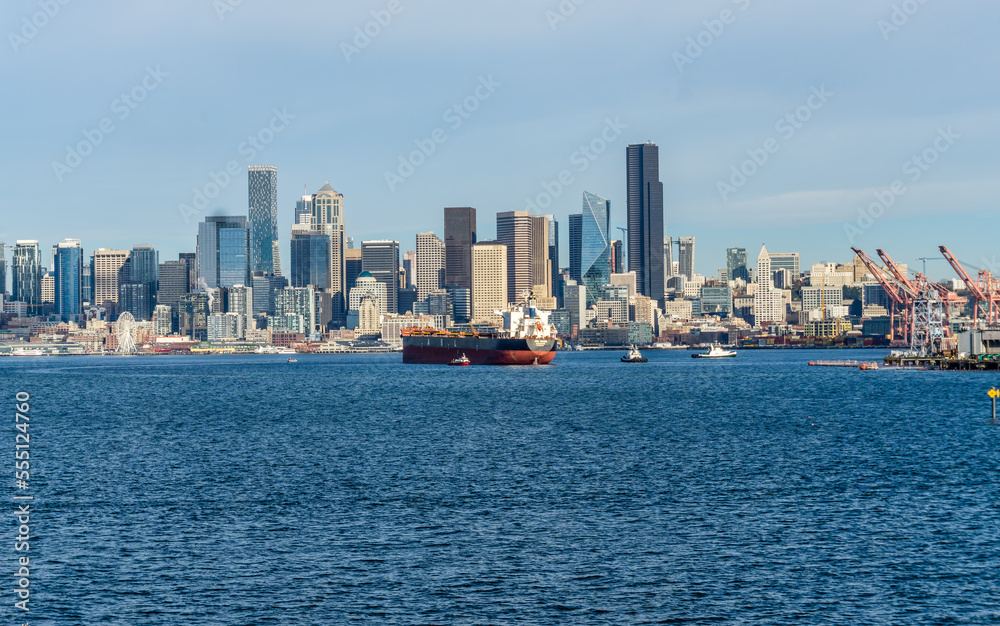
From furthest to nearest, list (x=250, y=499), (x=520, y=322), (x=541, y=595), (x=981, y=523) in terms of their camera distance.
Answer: (x=520, y=322), (x=250, y=499), (x=981, y=523), (x=541, y=595)

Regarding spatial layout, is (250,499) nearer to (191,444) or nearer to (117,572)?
(117,572)

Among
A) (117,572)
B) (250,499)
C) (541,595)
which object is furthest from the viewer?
(250,499)

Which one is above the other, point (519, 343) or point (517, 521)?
point (519, 343)

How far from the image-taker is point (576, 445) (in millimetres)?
62062

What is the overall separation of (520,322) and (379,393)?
78533 millimetres

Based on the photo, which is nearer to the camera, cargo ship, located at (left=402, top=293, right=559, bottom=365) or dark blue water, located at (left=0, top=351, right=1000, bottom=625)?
dark blue water, located at (left=0, top=351, right=1000, bottom=625)

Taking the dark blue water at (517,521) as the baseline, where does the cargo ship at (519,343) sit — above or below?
above

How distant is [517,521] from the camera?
3828 cm

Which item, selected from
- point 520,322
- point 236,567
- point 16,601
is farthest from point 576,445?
point 520,322

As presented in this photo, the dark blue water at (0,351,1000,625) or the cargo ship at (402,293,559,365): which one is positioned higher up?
the cargo ship at (402,293,559,365)

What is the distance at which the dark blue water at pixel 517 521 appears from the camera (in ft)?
92.2

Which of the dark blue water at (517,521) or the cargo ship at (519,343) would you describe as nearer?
the dark blue water at (517,521)

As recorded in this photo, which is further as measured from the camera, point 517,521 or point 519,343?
point 519,343

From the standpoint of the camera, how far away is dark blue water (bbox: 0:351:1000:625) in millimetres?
28094
